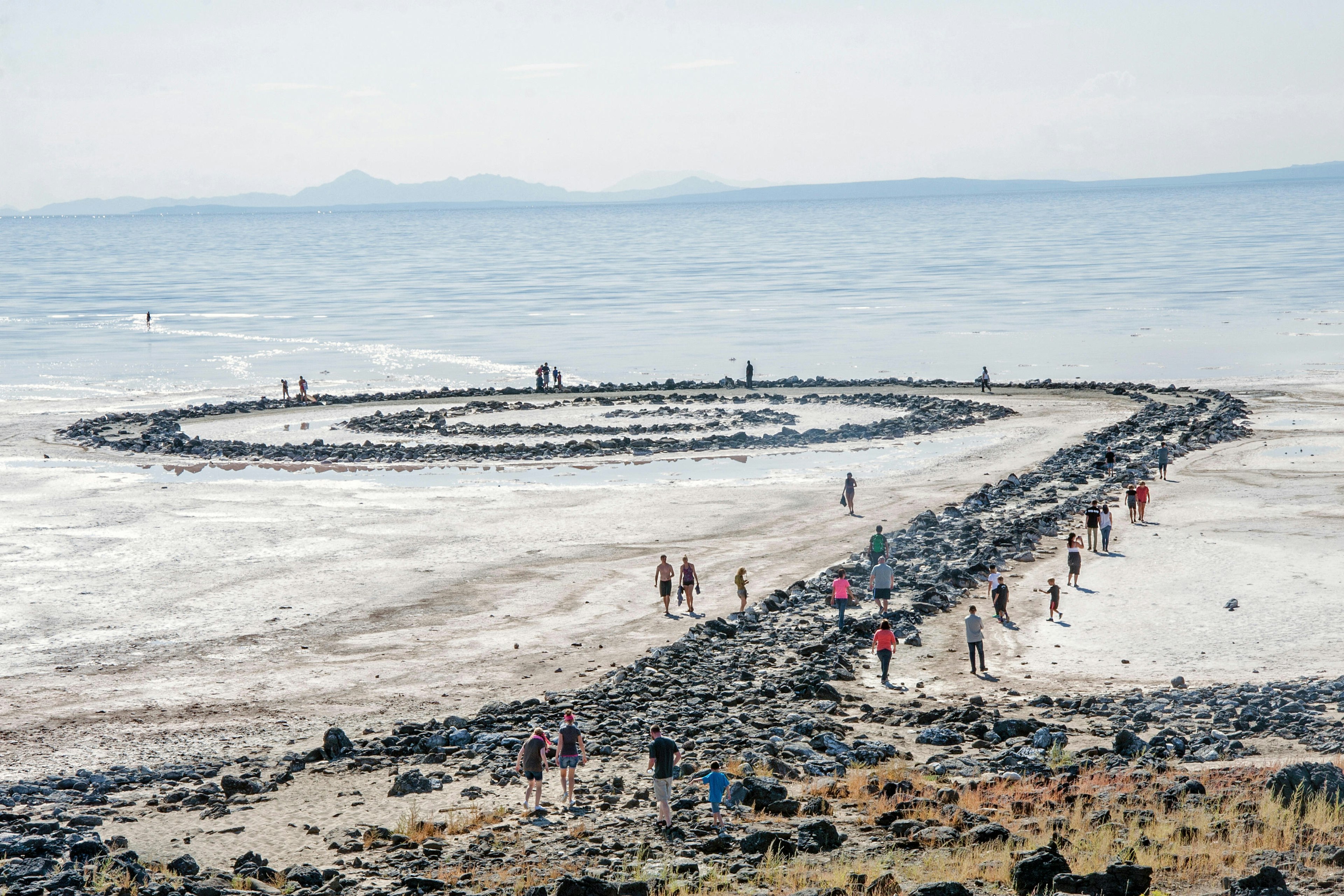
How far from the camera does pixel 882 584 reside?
24156 millimetres

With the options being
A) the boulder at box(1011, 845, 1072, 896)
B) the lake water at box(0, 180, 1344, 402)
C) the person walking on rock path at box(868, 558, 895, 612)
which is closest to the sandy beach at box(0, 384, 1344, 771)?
the person walking on rock path at box(868, 558, 895, 612)

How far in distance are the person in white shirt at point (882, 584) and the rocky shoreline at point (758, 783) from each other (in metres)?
0.40

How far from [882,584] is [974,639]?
11.1 ft

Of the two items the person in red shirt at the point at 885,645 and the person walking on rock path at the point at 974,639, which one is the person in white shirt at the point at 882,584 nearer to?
the person walking on rock path at the point at 974,639

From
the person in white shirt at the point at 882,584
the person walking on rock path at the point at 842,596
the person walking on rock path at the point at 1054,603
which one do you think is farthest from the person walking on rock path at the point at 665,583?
the person walking on rock path at the point at 1054,603

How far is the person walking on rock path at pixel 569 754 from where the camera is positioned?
1612 cm

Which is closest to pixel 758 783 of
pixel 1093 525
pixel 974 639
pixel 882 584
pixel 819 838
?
pixel 819 838

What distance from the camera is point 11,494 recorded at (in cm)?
3834

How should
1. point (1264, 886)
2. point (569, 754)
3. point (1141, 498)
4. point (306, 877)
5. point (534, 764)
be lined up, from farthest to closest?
point (1141, 498), point (569, 754), point (534, 764), point (306, 877), point (1264, 886)

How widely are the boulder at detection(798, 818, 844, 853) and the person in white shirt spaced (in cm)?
1061

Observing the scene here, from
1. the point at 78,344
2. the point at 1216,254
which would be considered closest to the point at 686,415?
the point at 78,344

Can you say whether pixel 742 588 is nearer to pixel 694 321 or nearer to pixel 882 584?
pixel 882 584

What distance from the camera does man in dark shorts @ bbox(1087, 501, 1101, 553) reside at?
28562 millimetres

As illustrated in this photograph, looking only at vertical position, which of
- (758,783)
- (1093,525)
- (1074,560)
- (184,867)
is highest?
(1093,525)
